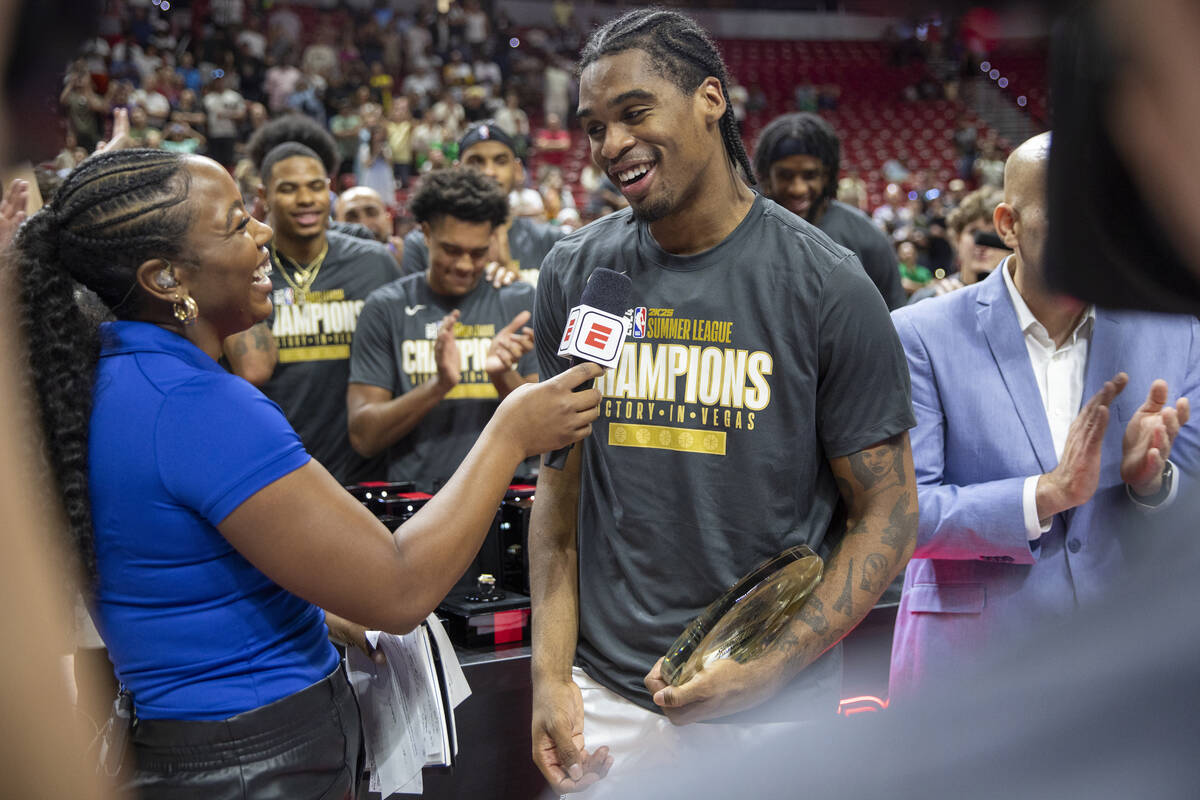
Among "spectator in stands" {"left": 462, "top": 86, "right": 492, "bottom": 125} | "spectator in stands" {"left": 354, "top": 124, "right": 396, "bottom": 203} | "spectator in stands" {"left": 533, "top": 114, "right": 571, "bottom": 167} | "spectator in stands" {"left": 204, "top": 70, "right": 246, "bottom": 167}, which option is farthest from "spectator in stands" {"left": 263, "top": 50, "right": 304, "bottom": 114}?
"spectator in stands" {"left": 533, "top": 114, "right": 571, "bottom": 167}

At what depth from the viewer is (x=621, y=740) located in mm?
1922

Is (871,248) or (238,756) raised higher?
(871,248)

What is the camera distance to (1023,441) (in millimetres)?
2201

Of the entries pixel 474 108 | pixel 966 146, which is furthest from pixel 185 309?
pixel 966 146

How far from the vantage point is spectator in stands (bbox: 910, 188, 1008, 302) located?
13.7 ft

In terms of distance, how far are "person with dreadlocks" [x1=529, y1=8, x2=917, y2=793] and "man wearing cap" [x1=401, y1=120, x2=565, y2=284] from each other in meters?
2.68

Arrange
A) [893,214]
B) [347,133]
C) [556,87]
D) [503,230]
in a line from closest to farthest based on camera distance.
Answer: [503,230] → [347,133] → [893,214] → [556,87]

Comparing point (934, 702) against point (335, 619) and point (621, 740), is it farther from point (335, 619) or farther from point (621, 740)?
point (335, 619)

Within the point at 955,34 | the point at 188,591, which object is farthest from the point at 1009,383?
the point at 955,34

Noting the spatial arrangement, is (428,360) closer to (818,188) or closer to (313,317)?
(313,317)

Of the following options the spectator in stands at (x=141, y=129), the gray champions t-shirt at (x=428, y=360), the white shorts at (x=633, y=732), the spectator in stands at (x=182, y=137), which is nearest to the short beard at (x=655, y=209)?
the white shorts at (x=633, y=732)

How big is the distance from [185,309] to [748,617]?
106 cm

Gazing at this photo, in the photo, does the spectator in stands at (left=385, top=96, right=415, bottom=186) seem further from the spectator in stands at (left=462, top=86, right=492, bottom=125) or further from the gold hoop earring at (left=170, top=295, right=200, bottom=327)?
the gold hoop earring at (left=170, top=295, right=200, bottom=327)

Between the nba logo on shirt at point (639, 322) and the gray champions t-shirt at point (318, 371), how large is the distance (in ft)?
7.45
